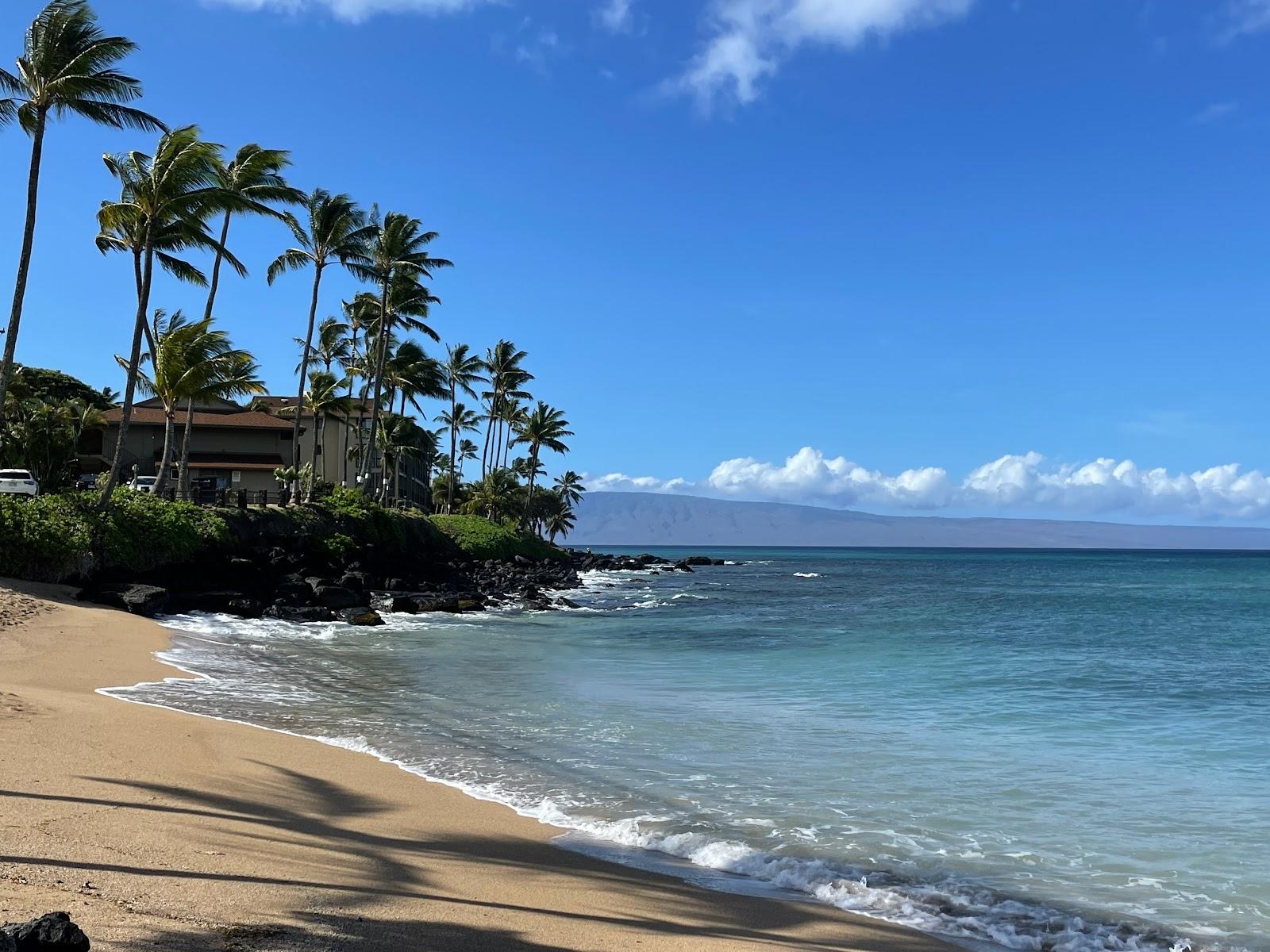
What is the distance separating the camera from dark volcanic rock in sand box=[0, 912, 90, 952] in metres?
3.44

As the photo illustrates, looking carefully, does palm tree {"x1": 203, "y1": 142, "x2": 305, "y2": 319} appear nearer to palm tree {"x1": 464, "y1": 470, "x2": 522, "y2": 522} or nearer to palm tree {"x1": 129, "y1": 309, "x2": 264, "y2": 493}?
palm tree {"x1": 129, "y1": 309, "x2": 264, "y2": 493}

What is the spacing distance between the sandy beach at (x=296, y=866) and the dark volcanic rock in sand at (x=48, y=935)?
17.5 inches

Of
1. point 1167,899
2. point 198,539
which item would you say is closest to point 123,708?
point 1167,899

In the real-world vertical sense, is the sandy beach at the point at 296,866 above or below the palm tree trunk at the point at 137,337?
below

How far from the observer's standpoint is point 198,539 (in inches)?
1099

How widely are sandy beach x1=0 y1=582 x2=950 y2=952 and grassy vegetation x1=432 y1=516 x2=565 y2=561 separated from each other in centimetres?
4443

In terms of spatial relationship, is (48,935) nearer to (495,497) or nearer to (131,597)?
(131,597)

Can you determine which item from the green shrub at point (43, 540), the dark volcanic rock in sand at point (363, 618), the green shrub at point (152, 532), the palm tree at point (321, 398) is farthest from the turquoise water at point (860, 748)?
the palm tree at point (321, 398)

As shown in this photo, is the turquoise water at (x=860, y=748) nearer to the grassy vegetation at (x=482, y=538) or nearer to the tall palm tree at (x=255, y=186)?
the tall palm tree at (x=255, y=186)

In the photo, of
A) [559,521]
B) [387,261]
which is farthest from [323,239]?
[559,521]

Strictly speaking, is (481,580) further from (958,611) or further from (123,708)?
(123,708)

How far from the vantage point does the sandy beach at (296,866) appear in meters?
4.61

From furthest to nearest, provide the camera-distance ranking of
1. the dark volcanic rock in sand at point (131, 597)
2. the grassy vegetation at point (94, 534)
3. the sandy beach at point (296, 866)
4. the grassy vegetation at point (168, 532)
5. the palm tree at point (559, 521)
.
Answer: the palm tree at point (559, 521)
the grassy vegetation at point (168, 532)
the grassy vegetation at point (94, 534)
the dark volcanic rock in sand at point (131, 597)
the sandy beach at point (296, 866)

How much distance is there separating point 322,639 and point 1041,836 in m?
16.5
